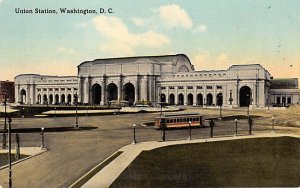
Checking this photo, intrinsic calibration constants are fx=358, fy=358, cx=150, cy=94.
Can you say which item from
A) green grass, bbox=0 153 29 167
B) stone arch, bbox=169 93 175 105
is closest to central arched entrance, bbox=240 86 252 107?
stone arch, bbox=169 93 175 105

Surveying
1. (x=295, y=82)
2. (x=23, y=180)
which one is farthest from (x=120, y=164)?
(x=295, y=82)

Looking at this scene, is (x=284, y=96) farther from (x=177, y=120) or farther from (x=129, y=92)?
(x=177, y=120)

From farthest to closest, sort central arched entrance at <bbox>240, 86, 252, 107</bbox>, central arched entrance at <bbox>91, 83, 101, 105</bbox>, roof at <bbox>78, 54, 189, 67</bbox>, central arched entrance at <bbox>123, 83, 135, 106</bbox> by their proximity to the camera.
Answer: central arched entrance at <bbox>91, 83, 101, 105</bbox> < central arched entrance at <bbox>123, 83, 135, 106</bbox> < roof at <bbox>78, 54, 189, 67</bbox> < central arched entrance at <bbox>240, 86, 252, 107</bbox>

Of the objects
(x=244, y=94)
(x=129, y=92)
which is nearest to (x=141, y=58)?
(x=129, y=92)

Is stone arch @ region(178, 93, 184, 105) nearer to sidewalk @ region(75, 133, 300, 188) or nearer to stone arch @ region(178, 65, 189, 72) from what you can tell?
stone arch @ region(178, 65, 189, 72)

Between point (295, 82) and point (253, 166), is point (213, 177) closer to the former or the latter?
point (253, 166)

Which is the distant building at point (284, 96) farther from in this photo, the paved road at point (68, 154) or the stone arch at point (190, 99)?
the paved road at point (68, 154)
